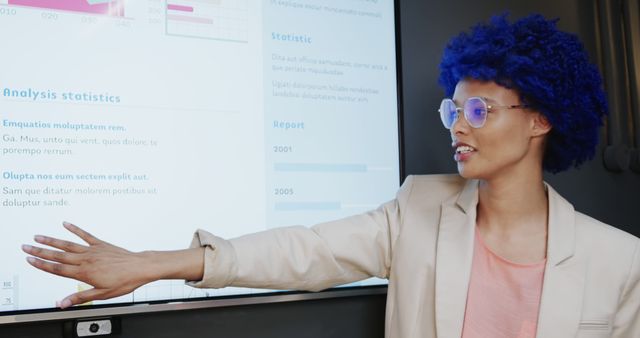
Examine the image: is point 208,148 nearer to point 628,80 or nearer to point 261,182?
point 261,182

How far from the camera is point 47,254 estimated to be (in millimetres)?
1128

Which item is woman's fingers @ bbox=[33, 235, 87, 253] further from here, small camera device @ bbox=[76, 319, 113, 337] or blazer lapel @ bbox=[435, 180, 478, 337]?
blazer lapel @ bbox=[435, 180, 478, 337]

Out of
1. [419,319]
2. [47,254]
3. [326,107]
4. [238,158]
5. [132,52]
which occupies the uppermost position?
[132,52]

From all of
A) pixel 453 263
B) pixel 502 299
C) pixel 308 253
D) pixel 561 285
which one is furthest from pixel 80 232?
pixel 561 285

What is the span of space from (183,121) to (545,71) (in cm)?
99

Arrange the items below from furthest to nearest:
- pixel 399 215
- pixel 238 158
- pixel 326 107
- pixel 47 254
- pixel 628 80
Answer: pixel 628 80, pixel 326 107, pixel 238 158, pixel 399 215, pixel 47 254

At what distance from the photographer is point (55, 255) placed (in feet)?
3.70

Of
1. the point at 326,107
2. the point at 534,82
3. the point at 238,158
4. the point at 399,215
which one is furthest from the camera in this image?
the point at 326,107

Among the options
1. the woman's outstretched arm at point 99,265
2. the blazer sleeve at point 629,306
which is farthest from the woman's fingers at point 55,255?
the blazer sleeve at point 629,306

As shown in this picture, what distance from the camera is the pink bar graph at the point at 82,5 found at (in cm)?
162

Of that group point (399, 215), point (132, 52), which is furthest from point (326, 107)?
point (132, 52)

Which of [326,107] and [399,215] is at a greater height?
[326,107]

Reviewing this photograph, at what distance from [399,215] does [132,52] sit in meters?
0.88

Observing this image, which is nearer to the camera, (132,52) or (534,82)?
(534,82)
